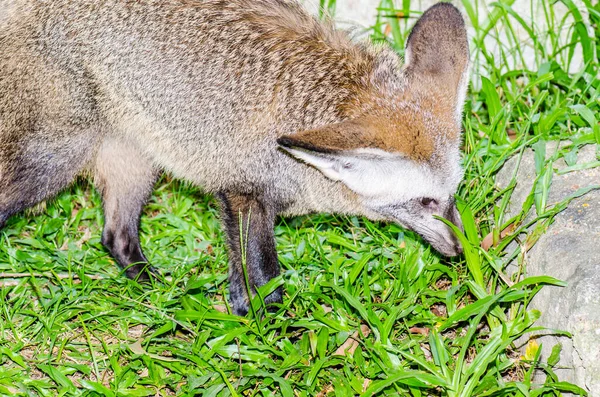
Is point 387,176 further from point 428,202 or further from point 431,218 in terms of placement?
point 431,218

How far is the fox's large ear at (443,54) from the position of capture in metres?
5.00

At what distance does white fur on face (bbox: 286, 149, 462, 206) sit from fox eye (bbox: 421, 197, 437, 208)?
40 mm

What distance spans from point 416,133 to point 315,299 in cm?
127

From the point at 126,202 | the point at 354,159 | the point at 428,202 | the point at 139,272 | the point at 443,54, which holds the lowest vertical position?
the point at 139,272

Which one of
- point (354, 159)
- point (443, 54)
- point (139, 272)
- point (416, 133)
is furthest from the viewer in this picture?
point (139, 272)

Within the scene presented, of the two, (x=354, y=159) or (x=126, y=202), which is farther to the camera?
(x=126, y=202)

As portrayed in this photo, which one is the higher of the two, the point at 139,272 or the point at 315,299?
the point at 315,299

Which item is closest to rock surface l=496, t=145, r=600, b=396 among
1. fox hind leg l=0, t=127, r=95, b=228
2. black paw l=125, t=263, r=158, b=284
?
black paw l=125, t=263, r=158, b=284

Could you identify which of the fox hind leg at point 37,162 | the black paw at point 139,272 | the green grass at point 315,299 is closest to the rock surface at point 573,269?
the green grass at point 315,299

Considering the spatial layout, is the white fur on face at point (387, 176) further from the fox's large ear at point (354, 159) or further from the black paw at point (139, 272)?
the black paw at point (139, 272)

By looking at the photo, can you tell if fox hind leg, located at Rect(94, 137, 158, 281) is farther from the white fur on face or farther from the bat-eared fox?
the white fur on face

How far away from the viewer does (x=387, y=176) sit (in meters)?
4.85

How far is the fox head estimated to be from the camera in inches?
185

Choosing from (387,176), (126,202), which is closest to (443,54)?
(387,176)
